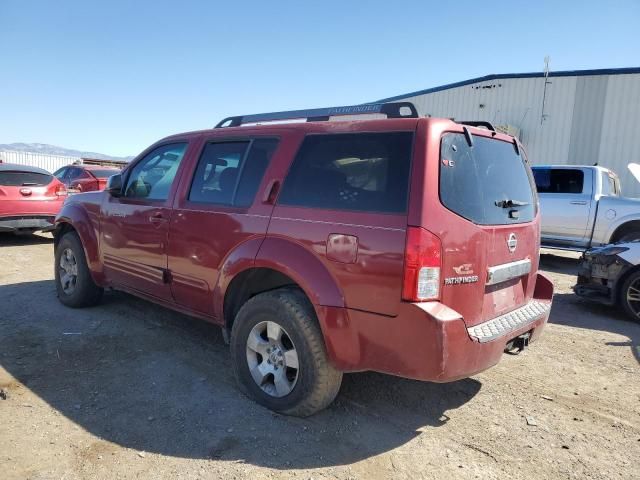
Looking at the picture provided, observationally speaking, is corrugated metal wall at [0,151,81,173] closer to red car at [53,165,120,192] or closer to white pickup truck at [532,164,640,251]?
red car at [53,165,120,192]

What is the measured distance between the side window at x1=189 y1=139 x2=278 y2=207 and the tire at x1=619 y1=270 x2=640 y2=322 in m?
4.78

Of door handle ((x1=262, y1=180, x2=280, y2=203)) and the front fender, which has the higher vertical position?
door handle ((x1=262, y1=180, x2=280, y2=203))

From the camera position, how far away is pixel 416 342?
101 inches

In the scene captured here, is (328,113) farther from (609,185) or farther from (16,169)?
(16,169)

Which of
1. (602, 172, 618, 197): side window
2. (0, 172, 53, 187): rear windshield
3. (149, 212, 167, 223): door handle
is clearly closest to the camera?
(149, 212, 167, 223): door handle

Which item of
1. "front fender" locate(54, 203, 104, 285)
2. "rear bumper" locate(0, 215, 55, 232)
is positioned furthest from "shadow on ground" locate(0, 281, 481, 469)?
"rear bumper" locate(0, 215, 55, 232)

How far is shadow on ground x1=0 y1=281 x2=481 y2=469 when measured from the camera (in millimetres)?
2857

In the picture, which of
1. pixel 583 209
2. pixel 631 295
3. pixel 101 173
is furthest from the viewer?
pixel 101 173

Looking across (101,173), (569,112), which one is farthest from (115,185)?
(569,112)

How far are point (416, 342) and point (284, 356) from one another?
977 mm

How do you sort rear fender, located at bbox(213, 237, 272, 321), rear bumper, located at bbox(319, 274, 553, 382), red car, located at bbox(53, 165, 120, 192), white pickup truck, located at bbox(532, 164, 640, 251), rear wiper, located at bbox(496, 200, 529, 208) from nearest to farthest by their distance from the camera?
rear bumper, located at bbox(319, 274, 553, 382) → rear wiper, located at bbox(496, 200, 529, 208) → rear fender, located at bbox(213, 237, 272, 321) → white pickup truck, located at bbox(532, 164, 640, 251) → red car, located at bbox(53, 165, 120, 192)

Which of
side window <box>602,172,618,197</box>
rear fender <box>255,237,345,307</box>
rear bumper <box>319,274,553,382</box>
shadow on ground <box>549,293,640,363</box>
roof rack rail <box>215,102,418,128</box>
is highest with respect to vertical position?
roof rack rail <box>215,102,418,128</box>

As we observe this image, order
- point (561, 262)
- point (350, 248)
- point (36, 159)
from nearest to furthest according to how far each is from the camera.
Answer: point (350, 248) → point (561, 262) → point (36, 159)

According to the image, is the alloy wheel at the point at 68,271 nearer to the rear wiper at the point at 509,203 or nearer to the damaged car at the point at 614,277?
the rear wiper at the point at 509,203
